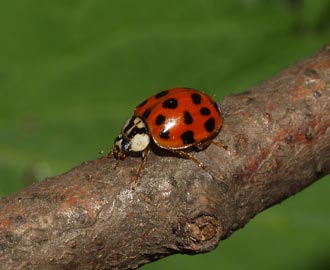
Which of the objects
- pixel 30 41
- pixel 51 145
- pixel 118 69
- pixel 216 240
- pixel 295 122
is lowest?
pixel 216 240

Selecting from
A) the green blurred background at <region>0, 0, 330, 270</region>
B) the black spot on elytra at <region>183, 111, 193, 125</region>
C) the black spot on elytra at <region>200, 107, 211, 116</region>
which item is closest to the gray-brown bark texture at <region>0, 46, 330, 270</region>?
the black spot on elytra at <region>200, 107, 211, 116</region>

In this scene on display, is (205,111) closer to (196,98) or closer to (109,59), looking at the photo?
(196,98)

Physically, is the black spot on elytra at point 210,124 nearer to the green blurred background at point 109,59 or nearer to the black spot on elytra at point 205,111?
the black spot on elytra at point 205,111

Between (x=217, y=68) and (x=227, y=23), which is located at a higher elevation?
(x=227, y=23)

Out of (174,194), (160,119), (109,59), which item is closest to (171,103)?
(160,119)

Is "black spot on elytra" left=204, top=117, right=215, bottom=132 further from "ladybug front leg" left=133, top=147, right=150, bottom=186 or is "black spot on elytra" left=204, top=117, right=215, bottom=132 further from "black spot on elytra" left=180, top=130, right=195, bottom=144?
"ladybug front leg" left=133, top=147, right=150, bottom=186

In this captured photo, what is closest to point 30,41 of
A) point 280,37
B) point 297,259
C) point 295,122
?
point 280,37

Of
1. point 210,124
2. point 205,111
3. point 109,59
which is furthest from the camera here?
point 109,59

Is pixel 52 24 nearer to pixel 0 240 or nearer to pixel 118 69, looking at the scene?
pixel 118 69
